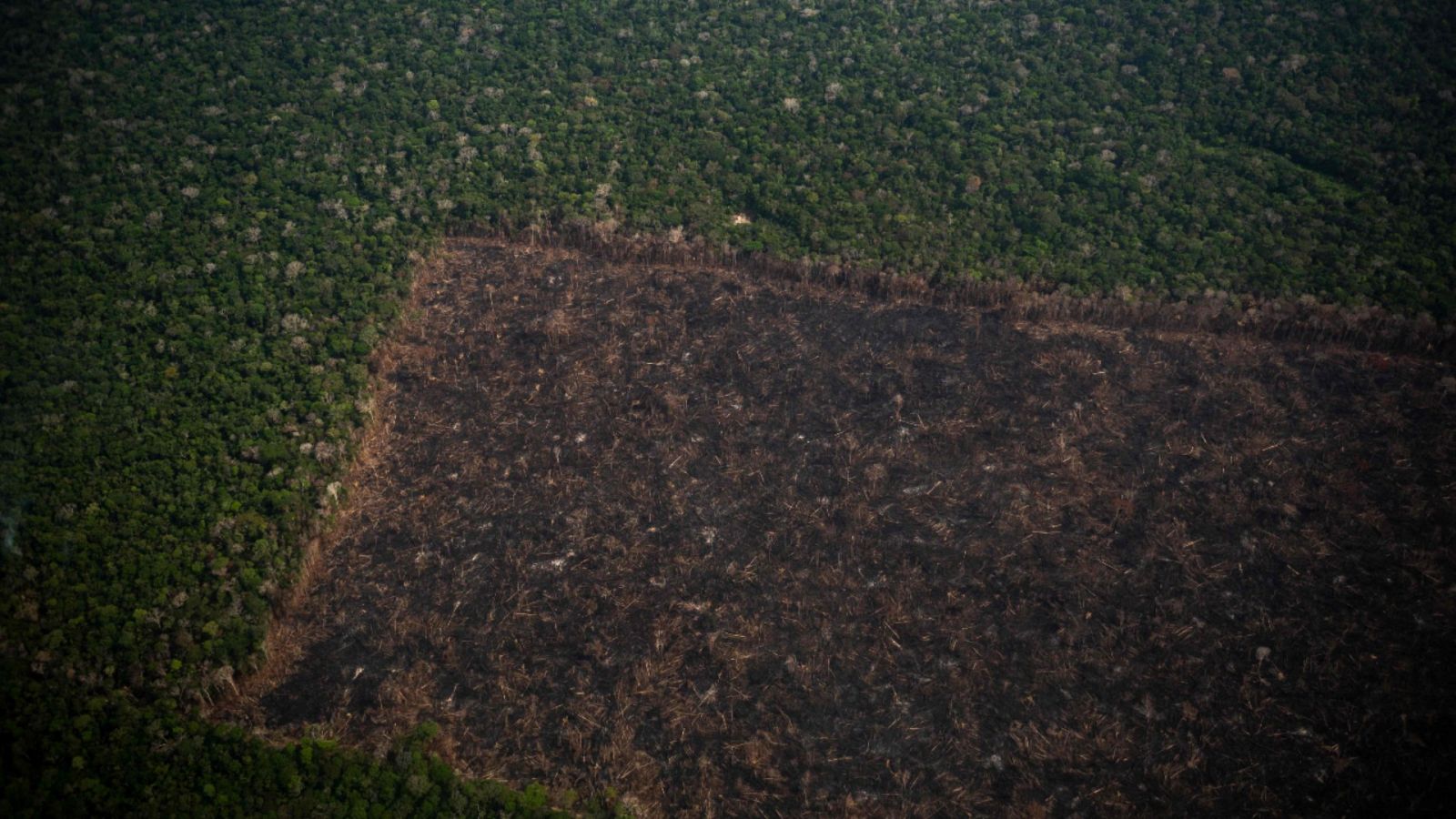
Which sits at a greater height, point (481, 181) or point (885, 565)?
point (481, 181)

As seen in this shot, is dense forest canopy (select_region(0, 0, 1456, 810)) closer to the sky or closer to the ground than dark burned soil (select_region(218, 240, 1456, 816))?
closer to the sky

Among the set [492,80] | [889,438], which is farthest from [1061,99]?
Answer: [492,80]

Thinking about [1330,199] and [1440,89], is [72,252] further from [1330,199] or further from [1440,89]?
[1440,89]

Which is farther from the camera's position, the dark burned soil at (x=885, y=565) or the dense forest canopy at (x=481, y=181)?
the dense forest canopy at (x=481, y=181)

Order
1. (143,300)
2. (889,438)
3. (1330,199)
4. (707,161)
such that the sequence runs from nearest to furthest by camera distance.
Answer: (889,438) < (143,300) < (1330,199) < (707,161)

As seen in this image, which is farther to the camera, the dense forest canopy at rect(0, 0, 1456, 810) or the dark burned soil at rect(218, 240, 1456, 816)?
the dense forest canopy at rect(0, 0, 1456, 810)
